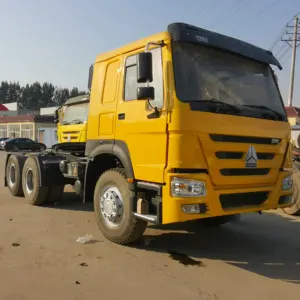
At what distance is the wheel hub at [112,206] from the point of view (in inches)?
228

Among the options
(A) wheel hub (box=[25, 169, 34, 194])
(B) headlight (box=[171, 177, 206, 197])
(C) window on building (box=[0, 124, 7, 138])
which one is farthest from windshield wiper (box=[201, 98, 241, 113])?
(C) window on building (box=[0, 124, 7, 138])

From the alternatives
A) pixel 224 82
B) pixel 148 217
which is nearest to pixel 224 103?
pixel 224 82

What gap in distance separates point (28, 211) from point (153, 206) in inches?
155

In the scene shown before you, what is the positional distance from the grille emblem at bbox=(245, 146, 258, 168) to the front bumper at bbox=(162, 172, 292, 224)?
0.30 metres

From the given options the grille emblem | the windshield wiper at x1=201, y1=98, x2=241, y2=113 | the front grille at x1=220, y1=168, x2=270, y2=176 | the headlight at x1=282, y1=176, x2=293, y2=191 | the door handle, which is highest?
the windshield wiper at x1=201, y1=98, x2=241, y2=113

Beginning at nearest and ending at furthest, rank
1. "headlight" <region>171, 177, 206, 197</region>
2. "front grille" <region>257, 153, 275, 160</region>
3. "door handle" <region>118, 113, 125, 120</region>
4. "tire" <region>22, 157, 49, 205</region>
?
"headlight" <region>171, 177, 206, 197</region>, "front grille" <region>257, 153, 275, 160</region>, "door handle" <region>118, 113, 125, 120</region>, "tire" <region>22, 157, 49, 205</region>

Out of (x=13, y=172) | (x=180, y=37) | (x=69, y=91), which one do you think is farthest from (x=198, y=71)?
(x=69, y=91)

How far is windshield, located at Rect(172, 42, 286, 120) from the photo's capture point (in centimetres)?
504

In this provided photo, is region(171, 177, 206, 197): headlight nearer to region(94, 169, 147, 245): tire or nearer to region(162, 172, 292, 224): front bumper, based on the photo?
region(162, 172, 292, 224): front bumper

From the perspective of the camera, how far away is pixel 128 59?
19.1 ft

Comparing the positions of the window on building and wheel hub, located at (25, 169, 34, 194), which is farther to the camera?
the window on building

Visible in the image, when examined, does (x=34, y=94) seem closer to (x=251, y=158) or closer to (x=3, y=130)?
(x=3, y=130)

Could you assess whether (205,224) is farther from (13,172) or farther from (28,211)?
(13,172)

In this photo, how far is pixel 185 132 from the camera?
4.79 meters
